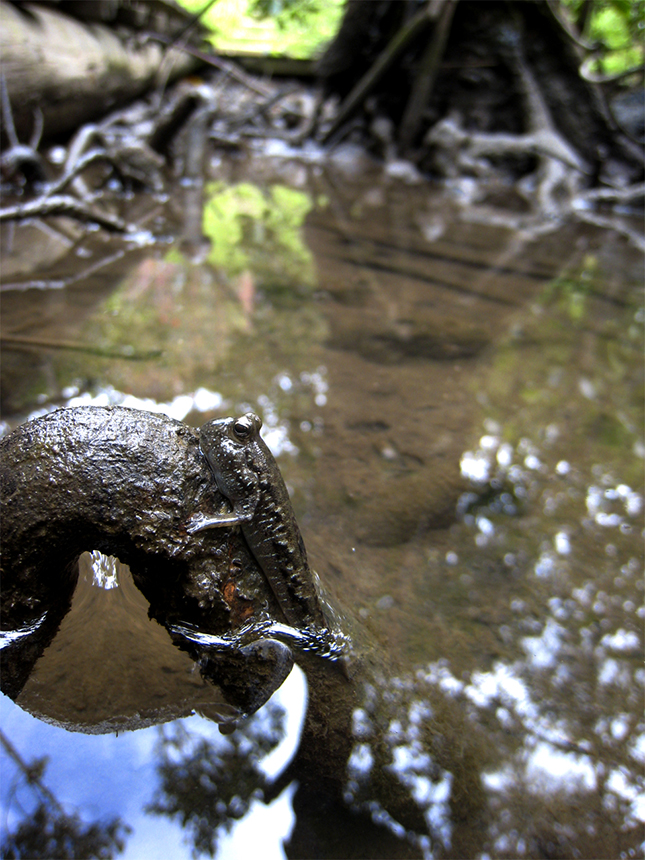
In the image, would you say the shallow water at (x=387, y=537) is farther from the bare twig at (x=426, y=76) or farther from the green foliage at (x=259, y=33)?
the green foliage at (x=259, y=33)


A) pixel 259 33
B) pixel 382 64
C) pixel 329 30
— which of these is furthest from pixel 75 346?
pixel 329 30

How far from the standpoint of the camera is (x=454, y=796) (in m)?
1.32

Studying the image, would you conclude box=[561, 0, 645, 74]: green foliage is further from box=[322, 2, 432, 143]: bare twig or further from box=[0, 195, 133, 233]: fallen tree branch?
box=[0, 195, 133, 233]: fallen tree branch

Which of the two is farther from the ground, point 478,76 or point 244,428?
point 244,428

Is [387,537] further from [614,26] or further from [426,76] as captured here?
[614,26]

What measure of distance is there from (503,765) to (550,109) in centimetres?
948

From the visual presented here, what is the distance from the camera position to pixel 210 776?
1.23 meters

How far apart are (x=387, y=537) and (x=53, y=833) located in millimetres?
1230

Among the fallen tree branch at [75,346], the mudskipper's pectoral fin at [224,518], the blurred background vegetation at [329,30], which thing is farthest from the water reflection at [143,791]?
the blurred background vegetation at [329,30]

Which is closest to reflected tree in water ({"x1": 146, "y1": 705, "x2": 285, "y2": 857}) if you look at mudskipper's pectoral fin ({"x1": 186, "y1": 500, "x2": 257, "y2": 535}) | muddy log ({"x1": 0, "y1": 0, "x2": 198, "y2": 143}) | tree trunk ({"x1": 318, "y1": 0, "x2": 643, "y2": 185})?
mudskipper's pectoral fin ({"x1": 186, "y1": 500, "x2": 257, "y2": 535})

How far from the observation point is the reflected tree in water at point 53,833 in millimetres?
1051

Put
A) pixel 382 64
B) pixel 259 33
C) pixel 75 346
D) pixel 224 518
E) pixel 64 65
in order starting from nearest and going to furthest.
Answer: pixel 224 518
pixel 75 346
pixel 64 65
pixel 382 64
pixel 259 33

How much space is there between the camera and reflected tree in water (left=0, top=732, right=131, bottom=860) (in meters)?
1.05

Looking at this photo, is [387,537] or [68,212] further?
[68,212]
